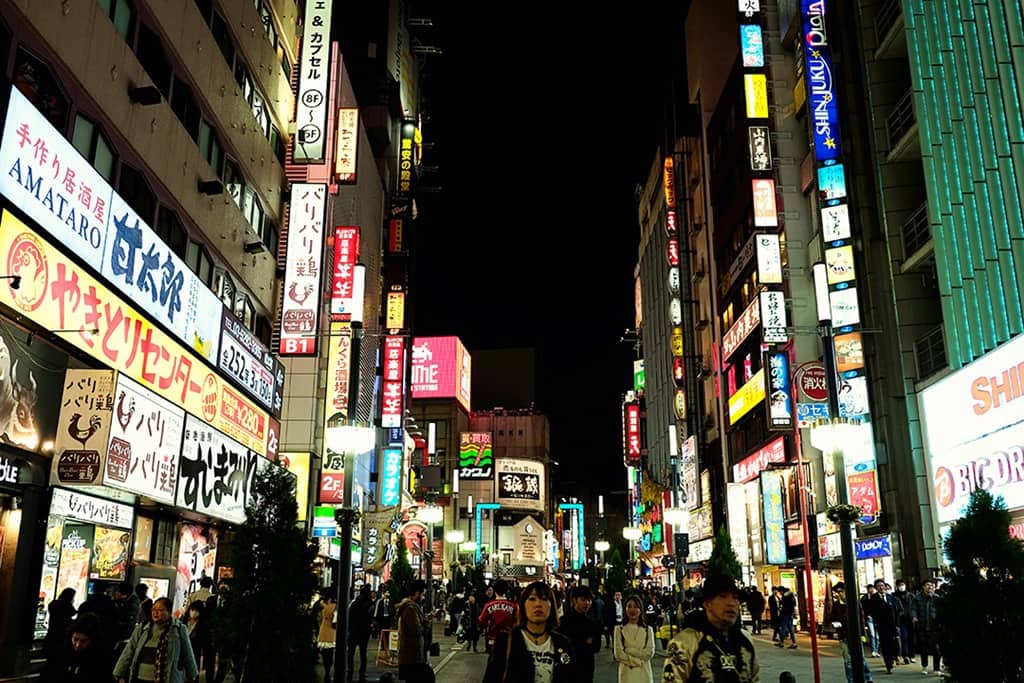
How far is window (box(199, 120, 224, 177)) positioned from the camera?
2344 cm

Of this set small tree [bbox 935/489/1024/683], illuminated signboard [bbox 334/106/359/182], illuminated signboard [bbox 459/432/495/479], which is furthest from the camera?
illuminated signboard [bbox 459/432/495/479]

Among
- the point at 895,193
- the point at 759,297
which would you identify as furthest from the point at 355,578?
the point at 895,193

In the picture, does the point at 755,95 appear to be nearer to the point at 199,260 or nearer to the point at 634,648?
the point at 199,260

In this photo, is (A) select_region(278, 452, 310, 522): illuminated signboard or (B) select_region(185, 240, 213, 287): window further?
(A) select_region(278, 452, 310, 522): illuminated signboard

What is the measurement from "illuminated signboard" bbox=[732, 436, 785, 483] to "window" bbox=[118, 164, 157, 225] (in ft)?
94.8

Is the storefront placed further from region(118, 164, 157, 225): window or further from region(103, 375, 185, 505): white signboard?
region(118, 164, 157, 225): window

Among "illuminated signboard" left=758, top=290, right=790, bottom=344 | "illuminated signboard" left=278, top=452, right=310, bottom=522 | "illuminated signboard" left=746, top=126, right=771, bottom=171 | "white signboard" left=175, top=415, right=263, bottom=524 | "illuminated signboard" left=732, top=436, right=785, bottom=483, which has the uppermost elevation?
"illuminated signboard" left=746, top=126, right=771, bottom=171

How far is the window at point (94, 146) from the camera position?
1627 cm

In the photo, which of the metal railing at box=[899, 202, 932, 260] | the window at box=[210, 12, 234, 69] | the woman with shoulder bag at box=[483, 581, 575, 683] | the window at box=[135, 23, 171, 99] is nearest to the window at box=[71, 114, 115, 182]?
the window at box=[135, 23, 171, 99]

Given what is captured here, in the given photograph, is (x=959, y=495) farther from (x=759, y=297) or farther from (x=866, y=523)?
(x=759, y=297)

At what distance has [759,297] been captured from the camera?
36.6 meters

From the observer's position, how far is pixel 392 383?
1895 inches

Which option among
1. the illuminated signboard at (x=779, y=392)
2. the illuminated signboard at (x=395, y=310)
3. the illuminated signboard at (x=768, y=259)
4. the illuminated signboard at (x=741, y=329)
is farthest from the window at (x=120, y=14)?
the illuminated signboard at (x=395, y=310)

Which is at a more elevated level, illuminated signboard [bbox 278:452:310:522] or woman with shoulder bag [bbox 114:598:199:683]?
illuminated signboard [bbox 278:452:310:522]
